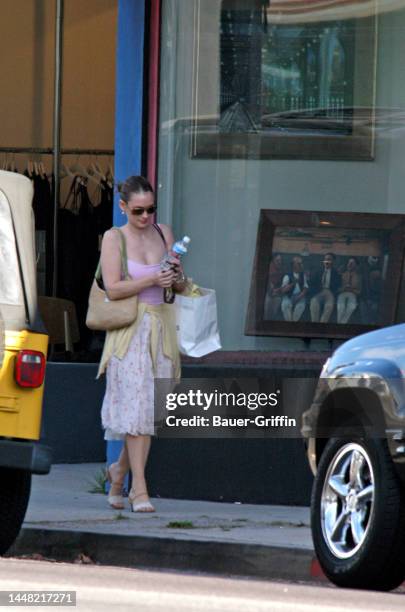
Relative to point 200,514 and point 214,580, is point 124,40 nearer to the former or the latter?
point 200,514

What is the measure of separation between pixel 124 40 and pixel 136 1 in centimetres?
27

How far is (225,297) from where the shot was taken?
35.8ft

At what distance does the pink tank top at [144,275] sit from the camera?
9.73 metres

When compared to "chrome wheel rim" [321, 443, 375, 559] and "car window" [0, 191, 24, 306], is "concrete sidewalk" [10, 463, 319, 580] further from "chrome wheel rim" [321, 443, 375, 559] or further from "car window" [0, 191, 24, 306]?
"car window" [0, 191, 24, 306]

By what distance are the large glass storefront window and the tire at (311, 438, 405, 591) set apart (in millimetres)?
3329

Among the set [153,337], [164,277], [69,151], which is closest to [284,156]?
[164,277]

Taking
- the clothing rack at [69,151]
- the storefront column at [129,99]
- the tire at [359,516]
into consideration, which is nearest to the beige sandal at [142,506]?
the storefront column at [129,99]

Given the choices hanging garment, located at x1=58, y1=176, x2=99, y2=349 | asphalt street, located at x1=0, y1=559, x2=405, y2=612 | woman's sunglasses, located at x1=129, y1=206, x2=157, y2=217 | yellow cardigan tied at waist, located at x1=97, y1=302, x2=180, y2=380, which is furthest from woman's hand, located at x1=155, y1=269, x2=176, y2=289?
hanging garment, located at x1=58, y1=176, x2=99, y2=349

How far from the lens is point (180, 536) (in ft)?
29.1

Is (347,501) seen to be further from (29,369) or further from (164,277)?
(164,277)

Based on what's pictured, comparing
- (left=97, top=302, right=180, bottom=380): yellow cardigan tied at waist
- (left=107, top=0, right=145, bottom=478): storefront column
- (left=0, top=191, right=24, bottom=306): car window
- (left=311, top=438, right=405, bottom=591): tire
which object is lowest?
(left=311, top=438, right=405, bottom=591): tire

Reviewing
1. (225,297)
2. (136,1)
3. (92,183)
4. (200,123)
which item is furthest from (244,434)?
(92,183)

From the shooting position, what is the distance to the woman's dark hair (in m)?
9.75

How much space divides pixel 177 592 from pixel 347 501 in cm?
93
